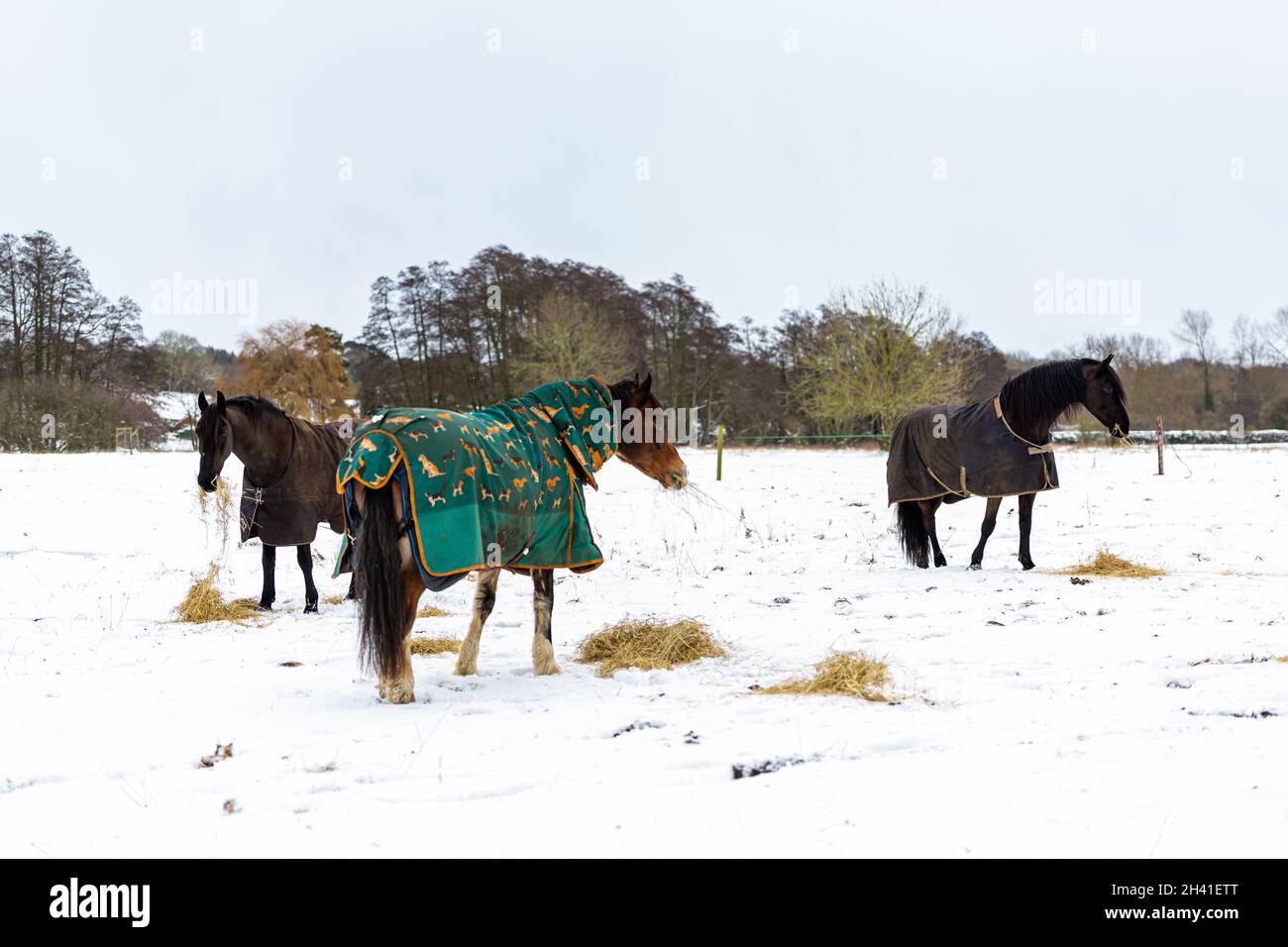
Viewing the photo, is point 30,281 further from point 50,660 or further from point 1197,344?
point 1197,344

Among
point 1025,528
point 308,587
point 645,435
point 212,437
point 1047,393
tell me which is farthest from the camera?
point 1025,528

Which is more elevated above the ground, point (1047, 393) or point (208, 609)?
point (1047, 393)

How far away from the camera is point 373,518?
441cm

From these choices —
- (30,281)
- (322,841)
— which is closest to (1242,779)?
(322,841)

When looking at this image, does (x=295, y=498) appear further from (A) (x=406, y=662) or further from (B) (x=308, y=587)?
(A) (x=406, y=662)

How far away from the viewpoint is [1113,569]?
870 cm

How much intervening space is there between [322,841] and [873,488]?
16.6 meters

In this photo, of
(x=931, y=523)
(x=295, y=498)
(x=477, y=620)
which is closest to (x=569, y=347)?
(x=931, y=523)

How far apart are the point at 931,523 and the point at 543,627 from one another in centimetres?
590

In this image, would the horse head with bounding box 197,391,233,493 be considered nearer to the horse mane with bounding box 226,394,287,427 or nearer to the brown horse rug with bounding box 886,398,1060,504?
the horse mane with bounding box 226,394,287,427

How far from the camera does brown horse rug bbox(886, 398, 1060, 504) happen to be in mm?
8891

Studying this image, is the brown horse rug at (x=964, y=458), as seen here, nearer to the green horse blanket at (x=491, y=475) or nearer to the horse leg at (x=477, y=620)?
the green horse blanket at (x=491, y=475)

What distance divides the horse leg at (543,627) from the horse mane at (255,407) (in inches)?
145

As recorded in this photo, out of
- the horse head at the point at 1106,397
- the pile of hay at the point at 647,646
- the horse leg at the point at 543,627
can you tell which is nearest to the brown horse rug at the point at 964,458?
the horse head at the point at 1106,397
